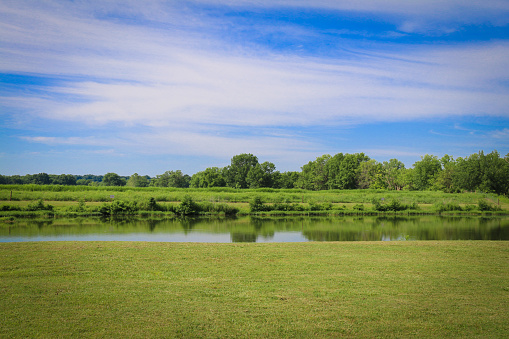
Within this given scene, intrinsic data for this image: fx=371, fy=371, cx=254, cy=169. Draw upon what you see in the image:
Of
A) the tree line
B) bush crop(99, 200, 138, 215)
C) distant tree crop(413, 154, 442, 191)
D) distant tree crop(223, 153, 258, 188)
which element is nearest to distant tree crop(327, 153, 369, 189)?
the tree line

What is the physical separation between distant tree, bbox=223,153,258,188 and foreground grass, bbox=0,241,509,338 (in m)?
73.9

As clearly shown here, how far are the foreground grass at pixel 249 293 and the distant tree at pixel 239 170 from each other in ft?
243

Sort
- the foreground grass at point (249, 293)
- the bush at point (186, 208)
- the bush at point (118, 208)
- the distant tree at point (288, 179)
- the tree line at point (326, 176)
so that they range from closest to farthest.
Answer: the foreground grass at point (249, 293) → the bush at point (118, 208) → the bush at point (186, 208) → the tree line at point (326, 176) → the distant tree at point (288, 179)

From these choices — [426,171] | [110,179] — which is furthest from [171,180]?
[426,171]

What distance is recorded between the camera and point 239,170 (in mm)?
88250

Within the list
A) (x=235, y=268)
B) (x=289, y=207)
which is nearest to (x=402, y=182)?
(x=289, y=207)

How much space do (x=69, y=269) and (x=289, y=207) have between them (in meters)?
30.0

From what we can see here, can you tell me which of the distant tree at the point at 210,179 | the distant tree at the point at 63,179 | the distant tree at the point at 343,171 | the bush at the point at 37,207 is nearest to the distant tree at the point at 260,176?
the distant tree at the point at 210,179

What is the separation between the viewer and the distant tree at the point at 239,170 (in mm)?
86875

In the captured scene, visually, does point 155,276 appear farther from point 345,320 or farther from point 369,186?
point 369,186

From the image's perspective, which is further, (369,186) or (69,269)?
(369,186)

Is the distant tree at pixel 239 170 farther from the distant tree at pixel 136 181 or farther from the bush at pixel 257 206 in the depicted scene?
the bush at pixel 257 206

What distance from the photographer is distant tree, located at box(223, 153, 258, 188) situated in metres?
86.9

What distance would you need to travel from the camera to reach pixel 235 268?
33.7ft
